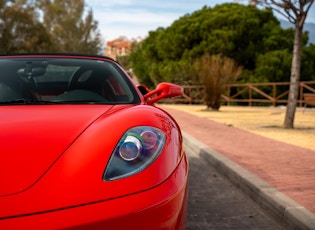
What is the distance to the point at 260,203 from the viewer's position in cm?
396

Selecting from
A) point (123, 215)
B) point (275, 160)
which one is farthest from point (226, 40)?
point (123, 215)

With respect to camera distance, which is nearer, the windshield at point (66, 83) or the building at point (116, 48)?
the windshield at point (66, 83)

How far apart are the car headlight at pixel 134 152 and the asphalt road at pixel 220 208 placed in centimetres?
148

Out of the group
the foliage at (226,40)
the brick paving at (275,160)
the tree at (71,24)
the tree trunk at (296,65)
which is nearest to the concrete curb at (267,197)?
the brick paving at (275,160)

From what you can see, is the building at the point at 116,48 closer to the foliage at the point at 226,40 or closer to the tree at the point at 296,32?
the foliage at the point at 226,40

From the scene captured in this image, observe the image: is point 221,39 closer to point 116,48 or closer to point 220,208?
point 220,208

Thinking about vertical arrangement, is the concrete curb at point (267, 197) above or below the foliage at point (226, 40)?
below

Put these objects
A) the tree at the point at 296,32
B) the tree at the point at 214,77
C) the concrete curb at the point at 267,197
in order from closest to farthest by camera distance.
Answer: the concrete curb at the point at 267,197
the tree at the point at 296,32
the tree at the point at 214,77

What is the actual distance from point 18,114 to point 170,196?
1.02 m

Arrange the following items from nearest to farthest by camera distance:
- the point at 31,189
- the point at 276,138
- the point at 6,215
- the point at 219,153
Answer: the point at 6,215
the point at 31,189
the point at 219,153
the point at 276,138

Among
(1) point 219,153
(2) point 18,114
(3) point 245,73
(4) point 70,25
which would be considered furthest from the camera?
(4) point 70,25

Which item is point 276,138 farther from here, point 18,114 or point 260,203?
point 18,114

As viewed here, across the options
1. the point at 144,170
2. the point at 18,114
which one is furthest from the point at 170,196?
the point at 18,114

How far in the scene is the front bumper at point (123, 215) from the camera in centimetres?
162
